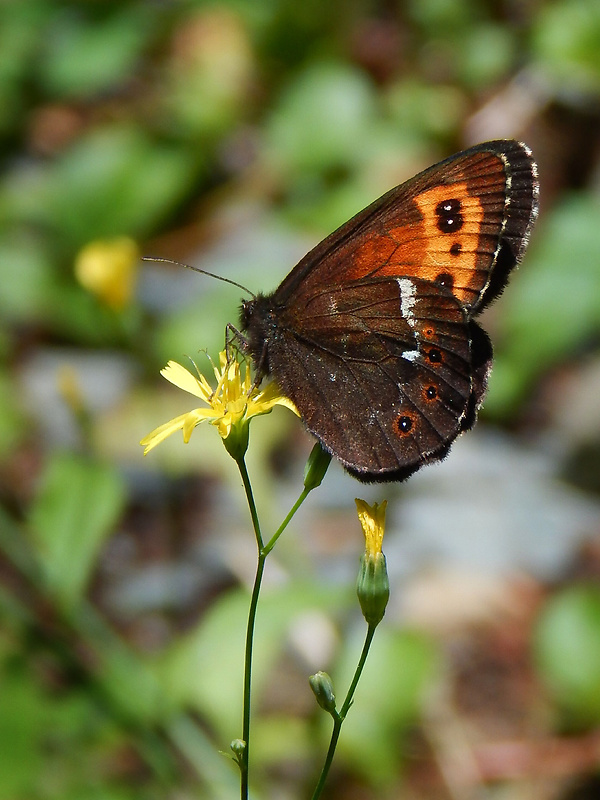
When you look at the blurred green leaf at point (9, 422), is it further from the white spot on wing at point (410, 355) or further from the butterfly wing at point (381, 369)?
the white spot on wing at point (410, 355)

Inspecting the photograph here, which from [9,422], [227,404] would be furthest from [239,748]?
[9,422]

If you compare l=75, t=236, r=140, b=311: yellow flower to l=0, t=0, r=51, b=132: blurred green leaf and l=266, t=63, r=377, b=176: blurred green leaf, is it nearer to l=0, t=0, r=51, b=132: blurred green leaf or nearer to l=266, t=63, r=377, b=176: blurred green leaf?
l=266, t=63, r=377, b=176: blurred green leaf

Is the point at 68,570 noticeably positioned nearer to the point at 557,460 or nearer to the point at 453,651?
the point at 453,651

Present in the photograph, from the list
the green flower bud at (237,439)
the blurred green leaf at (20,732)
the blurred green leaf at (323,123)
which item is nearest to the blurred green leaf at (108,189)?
the blurred green leaf at (323,123)

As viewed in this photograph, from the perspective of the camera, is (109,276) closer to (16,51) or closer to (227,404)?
(227,404)

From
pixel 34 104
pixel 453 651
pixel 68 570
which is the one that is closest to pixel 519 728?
pixel 453 651
